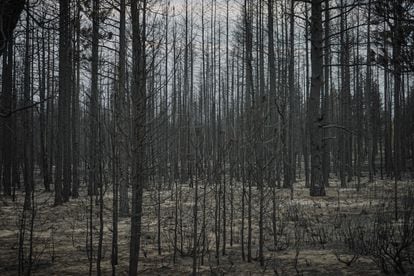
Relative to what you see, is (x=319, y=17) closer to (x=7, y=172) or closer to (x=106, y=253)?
(x=106, y=253)

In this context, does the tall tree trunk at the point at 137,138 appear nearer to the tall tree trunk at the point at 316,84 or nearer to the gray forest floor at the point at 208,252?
the gray forest floor at the point at 208,252

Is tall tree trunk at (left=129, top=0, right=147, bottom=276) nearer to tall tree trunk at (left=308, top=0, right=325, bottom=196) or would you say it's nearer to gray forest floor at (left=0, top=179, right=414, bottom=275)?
gray forest floor at (left=0, top=179, right=414, bottom=275)

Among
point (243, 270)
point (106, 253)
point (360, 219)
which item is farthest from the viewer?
point (360, 219)

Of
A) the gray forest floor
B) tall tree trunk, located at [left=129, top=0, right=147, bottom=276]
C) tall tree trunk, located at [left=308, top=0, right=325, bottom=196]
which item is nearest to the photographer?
tall tree trunk, located at [left=129, top=0, right=147, bottom=276]

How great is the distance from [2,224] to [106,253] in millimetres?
4147

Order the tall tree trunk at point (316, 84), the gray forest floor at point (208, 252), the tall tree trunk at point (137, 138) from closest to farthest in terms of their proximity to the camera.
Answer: the tall tree trunk at point (137, 138), the gray forest floor at point (208, 252), the tall tree trunk at point (316, 84)

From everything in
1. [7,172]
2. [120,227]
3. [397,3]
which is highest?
[397,3]

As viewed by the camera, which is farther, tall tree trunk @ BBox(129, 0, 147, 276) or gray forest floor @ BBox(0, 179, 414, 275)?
gray forest floor @ BBox(0, 179, 414, 275)

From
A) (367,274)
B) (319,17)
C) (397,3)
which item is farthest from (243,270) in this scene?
(319,17)

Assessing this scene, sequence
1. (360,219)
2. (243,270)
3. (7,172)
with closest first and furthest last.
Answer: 1. (243,270)
2. (360,219)
3. (7,172)

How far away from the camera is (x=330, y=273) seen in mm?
4652

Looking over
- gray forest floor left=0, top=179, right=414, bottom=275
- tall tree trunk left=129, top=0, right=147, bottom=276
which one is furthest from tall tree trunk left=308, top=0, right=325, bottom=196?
tall tree trunk left=129, top=0, right=147, bottom=276

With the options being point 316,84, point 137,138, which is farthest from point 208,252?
point 316,84

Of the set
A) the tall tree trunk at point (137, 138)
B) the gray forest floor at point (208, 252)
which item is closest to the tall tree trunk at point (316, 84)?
the gray forest floor at point (208, 252)
